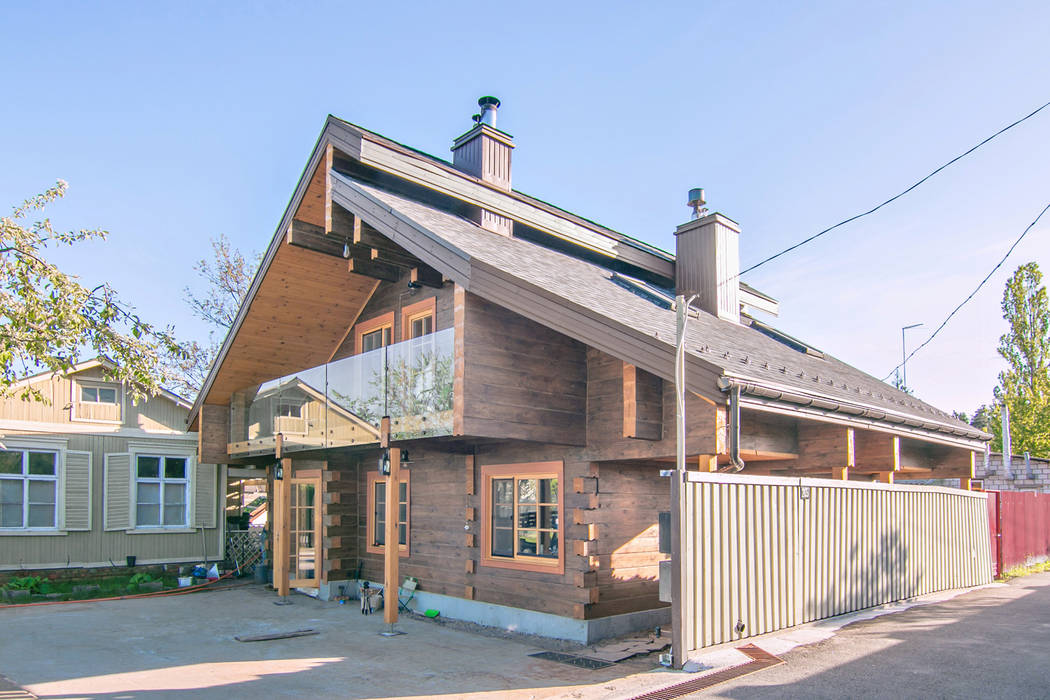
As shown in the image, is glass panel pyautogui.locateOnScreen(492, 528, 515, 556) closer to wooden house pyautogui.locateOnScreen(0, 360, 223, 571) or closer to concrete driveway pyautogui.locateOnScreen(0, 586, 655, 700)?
concrete driveway pyautogui.locateOnScreen(0, 586, 655, 700)

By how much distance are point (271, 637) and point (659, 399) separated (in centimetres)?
615

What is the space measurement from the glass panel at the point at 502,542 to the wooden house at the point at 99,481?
9.69 meters

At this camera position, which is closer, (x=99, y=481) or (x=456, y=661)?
(x=456, y=661)

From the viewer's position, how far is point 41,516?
17.0m

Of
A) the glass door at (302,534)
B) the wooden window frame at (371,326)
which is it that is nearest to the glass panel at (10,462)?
the glass door at (302,534)

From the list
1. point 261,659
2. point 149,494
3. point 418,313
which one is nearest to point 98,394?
point 149,494

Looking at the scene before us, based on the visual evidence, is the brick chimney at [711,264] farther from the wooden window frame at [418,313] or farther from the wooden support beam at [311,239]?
the wooden support beam at [311,239]

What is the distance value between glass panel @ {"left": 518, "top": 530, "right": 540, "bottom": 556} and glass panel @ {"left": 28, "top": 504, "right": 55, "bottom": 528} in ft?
38.3

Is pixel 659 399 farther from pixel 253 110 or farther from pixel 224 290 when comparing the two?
pixel 224 290

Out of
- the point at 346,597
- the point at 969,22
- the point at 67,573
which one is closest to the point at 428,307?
the point at 346,597

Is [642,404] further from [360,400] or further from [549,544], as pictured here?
[360,400]

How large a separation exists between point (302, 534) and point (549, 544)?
7263 millimetres

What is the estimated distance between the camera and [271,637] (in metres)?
10.8

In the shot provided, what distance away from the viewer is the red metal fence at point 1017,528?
15133mm
